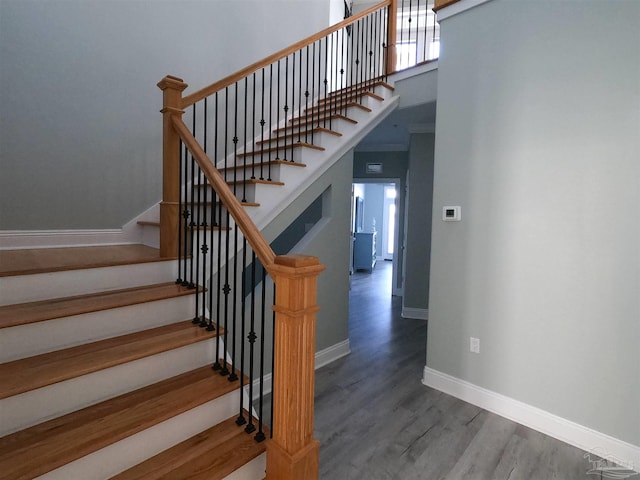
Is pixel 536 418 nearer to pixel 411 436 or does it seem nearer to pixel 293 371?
pixel 411 436

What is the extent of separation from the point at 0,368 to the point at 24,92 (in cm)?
214

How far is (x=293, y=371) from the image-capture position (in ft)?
4.72

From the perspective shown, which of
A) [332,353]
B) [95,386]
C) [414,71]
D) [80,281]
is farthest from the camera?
[414,71]

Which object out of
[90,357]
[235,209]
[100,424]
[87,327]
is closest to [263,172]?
[235,209]

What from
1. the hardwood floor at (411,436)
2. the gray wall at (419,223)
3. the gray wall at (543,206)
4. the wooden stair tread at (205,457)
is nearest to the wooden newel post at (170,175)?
the wooden stair tread at (205,457)


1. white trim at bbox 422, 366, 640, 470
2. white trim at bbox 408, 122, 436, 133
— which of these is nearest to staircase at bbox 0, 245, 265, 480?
white trim at bbox 422, 366, 640, 470

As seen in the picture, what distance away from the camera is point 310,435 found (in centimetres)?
151

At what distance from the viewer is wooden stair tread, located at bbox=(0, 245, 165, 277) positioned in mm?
1917

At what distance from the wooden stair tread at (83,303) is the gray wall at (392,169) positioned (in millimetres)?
4490

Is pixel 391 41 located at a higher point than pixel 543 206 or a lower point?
higher

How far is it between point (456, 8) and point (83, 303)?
3.33 meters

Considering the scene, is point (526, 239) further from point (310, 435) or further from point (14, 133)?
point (14, 133)

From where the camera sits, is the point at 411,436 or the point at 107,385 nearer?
the point at 107,385

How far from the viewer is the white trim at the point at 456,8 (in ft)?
8.37
